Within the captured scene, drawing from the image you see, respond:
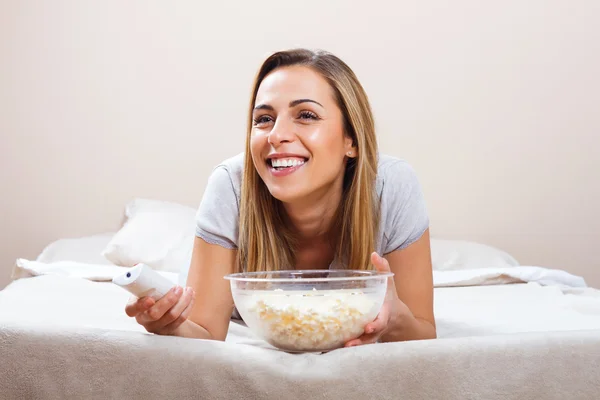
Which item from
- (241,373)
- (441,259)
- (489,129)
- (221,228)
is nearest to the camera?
(241,373)

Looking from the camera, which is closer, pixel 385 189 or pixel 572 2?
pixel 385 189

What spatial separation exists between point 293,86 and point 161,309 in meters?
0.63

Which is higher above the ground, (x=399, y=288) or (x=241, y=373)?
(x=241, y=373)

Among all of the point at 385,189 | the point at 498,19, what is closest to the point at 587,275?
the point at 498,19

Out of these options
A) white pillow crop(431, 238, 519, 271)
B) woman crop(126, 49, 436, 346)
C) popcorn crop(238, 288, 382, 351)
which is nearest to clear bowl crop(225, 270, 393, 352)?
popcorn crop(238, 288, 382, 351)

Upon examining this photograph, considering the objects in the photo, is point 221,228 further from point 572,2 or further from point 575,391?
point 572,2

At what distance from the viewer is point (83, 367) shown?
0.83 meters

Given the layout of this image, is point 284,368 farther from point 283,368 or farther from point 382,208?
point 382,208

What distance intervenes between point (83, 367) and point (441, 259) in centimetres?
223

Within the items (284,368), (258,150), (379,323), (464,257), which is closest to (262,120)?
(258,150)

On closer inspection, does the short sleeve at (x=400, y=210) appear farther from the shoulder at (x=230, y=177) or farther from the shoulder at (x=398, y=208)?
the shoulder at (x=230, y=177)

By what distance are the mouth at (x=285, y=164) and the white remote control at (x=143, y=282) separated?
1.43 ft

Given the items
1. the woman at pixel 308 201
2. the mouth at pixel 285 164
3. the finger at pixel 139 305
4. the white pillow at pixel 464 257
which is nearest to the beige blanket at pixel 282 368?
the finger at pixel 139 305

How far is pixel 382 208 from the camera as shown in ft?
5.25
